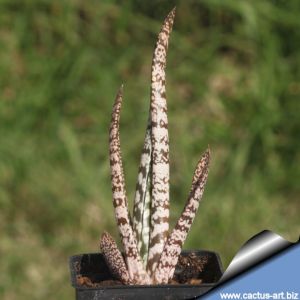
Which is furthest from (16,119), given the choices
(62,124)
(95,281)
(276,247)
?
(276,247)

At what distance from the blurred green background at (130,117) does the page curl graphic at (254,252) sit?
1.90 meters

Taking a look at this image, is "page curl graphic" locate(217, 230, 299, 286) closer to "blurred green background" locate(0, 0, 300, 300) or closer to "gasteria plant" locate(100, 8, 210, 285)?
"gasteria plant" locate(100, 8, 210, 285)

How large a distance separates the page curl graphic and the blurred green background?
1.90m

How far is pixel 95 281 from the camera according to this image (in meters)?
1.07

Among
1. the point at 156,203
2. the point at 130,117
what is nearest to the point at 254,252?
the point at 156,203

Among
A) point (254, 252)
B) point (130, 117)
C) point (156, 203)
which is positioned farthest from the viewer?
point (130, 117)

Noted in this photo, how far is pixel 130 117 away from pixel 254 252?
219 cm

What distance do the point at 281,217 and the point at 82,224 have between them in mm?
664

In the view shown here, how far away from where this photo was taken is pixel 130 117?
3037 mm

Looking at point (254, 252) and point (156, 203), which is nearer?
point (254, 252)

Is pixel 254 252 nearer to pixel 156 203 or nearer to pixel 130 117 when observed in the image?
pixel 156 203

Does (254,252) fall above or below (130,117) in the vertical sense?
below

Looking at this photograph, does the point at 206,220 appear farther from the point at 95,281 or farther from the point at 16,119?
the point at 95,281

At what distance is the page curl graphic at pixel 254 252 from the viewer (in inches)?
33.8
